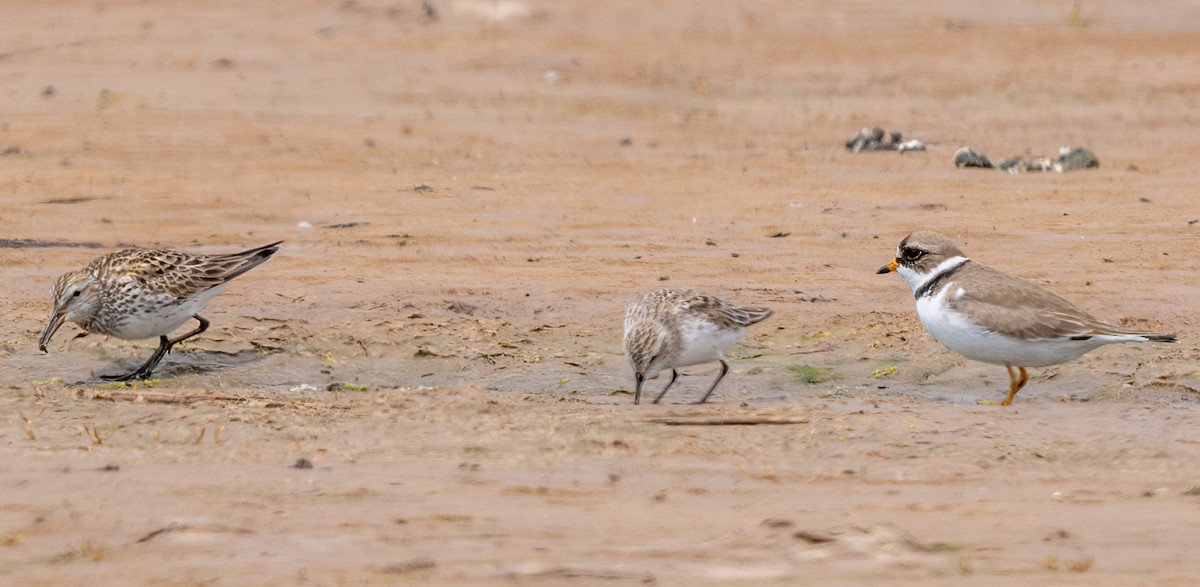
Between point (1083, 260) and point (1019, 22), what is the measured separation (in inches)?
527

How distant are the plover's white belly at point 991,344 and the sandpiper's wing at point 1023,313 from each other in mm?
45

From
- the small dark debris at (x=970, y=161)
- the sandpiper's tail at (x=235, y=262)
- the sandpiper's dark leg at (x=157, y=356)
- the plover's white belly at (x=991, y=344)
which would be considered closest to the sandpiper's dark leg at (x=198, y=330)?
the sandpiper's dark leg at (x=157, y=356)

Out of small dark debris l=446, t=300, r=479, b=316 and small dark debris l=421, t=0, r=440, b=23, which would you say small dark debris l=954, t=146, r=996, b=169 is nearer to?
small dark debris l=446, t=300, r=479, b=316

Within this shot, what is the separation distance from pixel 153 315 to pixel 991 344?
5.14 metres

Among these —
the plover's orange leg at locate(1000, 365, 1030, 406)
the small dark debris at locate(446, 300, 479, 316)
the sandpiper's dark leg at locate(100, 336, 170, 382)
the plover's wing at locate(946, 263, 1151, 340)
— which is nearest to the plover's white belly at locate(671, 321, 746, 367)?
the plover's wing at locate(946, 263, 1151, 340)

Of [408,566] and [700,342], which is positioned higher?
[408,566]

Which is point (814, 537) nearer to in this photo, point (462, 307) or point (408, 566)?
point (408, 566)

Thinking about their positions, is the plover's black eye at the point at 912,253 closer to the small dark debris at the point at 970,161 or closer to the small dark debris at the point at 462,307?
the small dark debris at the point at 462,307

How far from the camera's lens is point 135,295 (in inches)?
401

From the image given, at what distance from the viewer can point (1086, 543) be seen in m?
6.42

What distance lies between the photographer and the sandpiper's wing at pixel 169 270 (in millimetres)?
10250

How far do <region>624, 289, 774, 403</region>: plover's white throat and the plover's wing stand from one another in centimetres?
135

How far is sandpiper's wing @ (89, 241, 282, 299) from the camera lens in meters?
10.2

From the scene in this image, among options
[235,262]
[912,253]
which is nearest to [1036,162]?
[912,253]
